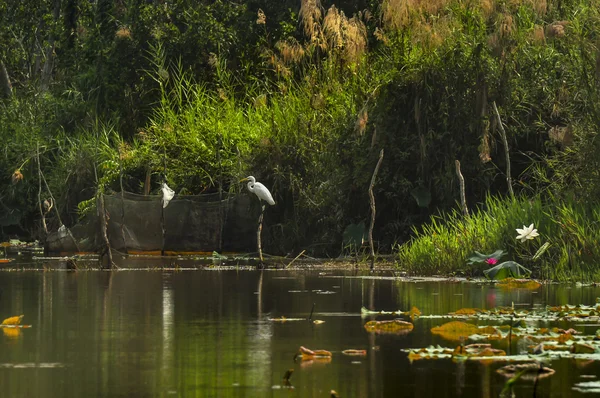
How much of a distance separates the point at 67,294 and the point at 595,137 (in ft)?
24.2

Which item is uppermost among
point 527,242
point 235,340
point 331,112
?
point 331,112

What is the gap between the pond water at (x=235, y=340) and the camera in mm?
7754

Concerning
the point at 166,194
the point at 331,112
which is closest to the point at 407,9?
the point at 331,112

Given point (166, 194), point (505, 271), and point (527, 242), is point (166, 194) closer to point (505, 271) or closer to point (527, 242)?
point (527, 242)

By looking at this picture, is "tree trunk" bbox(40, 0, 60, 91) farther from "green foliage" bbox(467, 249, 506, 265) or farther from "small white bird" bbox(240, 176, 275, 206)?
"green foliage" bbox(467, 249, 506, 265)

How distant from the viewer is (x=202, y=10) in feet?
104

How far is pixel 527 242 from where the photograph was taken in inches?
689

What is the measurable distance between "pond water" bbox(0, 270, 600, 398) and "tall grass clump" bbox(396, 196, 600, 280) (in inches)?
42.3

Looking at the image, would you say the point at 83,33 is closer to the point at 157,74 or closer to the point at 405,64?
the point at 157,74

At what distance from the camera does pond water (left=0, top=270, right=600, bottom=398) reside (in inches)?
305

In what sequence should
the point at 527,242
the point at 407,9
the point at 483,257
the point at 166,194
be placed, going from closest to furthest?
the point at 483,257 → the point at 527,242 → the point at 407,9 → the point at 166,194

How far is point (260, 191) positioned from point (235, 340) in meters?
12.9

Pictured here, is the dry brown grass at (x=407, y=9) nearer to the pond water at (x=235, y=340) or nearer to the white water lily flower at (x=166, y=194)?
the white water lily flower at (x=166, y=194)

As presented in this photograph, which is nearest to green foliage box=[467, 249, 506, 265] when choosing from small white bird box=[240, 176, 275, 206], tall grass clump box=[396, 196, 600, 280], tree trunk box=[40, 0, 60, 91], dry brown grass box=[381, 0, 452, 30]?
tall grass clump box=[396, 196, 600, 280]
